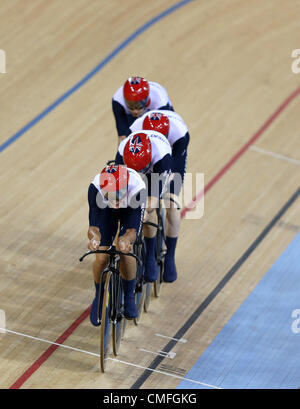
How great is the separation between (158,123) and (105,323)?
1339 mm

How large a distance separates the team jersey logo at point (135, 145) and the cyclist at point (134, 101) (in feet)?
1.85

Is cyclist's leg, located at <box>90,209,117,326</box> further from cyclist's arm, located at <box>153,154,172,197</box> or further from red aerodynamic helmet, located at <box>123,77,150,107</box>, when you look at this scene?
red aerodynamic helmet, located at <box>123,77,150,107</box>

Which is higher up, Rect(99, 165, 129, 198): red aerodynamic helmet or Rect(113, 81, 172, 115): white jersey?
Rect(99, 165, 129, 198): red aerodynamic helmet

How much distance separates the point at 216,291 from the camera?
6.22 meters

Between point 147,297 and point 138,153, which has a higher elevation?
point 138,153

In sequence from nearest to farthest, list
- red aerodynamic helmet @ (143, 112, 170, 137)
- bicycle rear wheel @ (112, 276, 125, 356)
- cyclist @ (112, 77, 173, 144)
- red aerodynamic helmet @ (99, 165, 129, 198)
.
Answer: red aerodynamic helmet @ (99, 165, 129, 198) < bicycle rear wheel @ (112, 276, 125, 356) < red aerodynamic helmet @ (143, 112, 170, 137) < cyclist @ (112, 77, 173, 144)

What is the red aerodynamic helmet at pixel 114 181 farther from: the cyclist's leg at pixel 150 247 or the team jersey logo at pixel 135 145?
the cyclist's leg at pixel 150 247

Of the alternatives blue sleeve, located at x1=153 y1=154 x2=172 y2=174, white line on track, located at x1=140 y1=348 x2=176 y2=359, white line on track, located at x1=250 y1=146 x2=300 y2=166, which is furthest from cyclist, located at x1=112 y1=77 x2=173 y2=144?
white line on track, located at x1=250 y1=146 x2=300 y2=166

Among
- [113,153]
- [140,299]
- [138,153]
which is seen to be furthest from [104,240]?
[113,153]

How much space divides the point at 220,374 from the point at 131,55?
4.34 meters

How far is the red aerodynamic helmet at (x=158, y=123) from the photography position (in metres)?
5.57

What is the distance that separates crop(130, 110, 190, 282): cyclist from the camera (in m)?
5.61

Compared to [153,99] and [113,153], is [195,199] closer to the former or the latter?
[113,153]

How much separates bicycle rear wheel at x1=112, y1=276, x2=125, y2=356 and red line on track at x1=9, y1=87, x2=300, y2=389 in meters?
0.36
